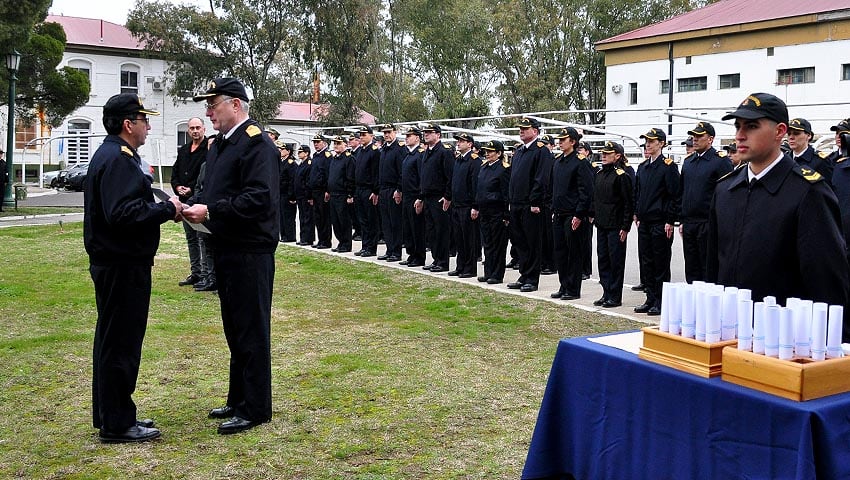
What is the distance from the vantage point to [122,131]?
5309 millimetres


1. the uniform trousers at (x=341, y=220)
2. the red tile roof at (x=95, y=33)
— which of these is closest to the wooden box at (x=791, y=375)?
the uniform trousers at (x=341, y=220)

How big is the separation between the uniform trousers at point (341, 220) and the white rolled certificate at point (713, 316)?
1265 centimetres

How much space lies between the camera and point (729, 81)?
33.9 meters

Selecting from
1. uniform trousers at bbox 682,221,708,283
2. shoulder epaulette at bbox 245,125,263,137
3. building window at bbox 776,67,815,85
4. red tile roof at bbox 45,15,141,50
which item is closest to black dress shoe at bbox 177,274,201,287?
uniform trousers at bbox 682,221,708,283

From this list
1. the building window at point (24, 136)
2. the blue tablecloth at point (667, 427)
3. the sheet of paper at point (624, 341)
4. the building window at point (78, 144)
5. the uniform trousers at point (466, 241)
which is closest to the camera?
the blue tablecloth at point (667, 427)

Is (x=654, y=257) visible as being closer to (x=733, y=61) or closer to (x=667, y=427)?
(x=667, y=427)

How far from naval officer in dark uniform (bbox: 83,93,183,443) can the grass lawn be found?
1.00ft

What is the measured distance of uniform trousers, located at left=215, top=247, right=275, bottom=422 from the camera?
17.6ft

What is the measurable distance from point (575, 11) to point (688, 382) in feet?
152

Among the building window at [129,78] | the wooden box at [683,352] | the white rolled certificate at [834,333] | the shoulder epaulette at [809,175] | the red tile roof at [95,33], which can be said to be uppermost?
the red tile roof at [95,33]

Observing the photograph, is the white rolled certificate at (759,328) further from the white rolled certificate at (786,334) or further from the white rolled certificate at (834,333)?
the white rolled certificate at (834,333)

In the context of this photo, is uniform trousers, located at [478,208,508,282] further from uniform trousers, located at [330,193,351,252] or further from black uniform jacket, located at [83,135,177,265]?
black uniform jacket, located at [83,135,177,265]

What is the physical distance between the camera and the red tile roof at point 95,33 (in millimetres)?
52875

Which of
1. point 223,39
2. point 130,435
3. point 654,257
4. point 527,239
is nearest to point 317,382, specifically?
point 130,435
